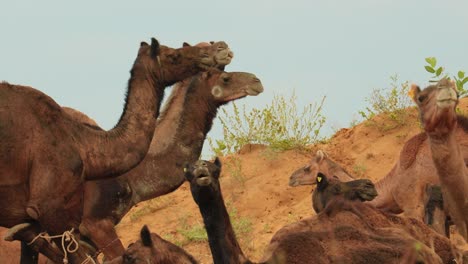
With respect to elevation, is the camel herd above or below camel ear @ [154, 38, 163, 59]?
below

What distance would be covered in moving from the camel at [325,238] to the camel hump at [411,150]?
15.1 feet

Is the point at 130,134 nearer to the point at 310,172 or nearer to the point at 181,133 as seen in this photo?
the point at 181,133

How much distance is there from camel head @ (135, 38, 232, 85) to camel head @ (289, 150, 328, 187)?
4163 millimetres

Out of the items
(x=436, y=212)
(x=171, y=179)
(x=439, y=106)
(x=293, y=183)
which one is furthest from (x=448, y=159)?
(x=293, y=183)

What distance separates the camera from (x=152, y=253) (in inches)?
393

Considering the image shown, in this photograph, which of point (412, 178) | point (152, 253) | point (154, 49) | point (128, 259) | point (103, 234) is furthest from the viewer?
point (412, 178)

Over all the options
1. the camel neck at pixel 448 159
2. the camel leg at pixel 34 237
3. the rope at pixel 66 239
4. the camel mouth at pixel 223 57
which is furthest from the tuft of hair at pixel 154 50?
the camel neck at pixel 448 159

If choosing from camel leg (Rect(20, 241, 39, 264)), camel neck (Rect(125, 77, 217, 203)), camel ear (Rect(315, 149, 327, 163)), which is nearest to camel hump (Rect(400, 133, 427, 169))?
camel ear (Rect(315, 149, 327, 163))

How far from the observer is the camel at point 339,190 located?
1231cm

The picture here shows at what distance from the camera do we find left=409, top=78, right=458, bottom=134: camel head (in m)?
11.9

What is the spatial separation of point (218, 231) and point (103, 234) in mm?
3737

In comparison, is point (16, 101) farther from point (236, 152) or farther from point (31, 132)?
point (236, 152)

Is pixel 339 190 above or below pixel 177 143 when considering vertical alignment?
below

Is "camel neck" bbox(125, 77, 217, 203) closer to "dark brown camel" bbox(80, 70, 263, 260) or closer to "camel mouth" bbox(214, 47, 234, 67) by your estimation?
"dark brown camel" bbox(80, 70, 263, 260)
